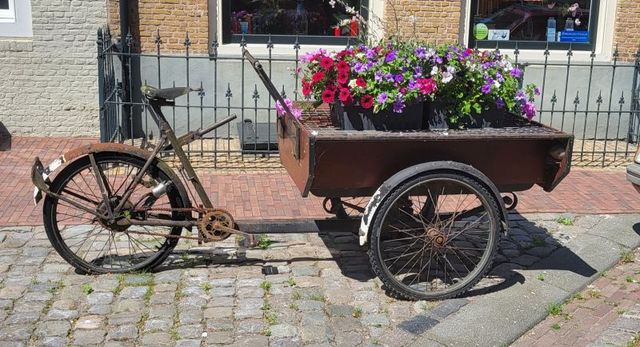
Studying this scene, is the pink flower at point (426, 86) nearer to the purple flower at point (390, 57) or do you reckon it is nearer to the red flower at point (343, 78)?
the purple flower at point (390, 57)

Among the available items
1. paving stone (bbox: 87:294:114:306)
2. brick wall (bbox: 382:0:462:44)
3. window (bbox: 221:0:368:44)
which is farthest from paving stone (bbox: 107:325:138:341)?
brick wall (bbox: 382:0:462:44)

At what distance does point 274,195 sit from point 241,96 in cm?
236

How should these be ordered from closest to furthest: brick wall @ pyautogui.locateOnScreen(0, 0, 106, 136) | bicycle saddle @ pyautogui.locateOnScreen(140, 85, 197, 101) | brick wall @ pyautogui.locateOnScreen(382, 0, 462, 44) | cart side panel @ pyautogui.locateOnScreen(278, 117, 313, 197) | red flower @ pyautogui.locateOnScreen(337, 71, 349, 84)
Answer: cart side panel @ pyautogui.locateOnScreen(278, 117, 313, 197), red flower @ pyautogui.locateOnScreen(337, 71, 349, 84), bicycle saddle @ pyautogui.locateOnScreen(140, 85, 197, 101), brick wall @ pyautogui.locateOnScreen(0, 0, 106, 136), brick wall @ pyautogui.locateOnScreen(382, 0, 462, 44)

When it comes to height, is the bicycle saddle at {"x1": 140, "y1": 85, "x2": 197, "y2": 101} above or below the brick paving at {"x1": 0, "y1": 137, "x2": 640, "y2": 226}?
above

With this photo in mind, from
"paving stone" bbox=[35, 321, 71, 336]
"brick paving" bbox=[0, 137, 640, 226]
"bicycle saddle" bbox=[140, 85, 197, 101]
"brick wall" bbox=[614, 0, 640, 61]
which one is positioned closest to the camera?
"paving stone" bbox=[35, 321, 71, 336]

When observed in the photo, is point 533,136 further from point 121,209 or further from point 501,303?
point 121,209

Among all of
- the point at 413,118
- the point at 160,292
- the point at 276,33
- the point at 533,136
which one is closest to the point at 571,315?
the point at 533,136

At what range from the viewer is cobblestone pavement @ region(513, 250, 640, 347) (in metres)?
4.36

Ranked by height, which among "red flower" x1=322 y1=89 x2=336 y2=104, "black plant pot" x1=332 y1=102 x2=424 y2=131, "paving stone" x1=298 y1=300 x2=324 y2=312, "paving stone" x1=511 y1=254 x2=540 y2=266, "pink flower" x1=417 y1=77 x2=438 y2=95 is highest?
"pink flower" x1=417 y1=77 x2=438 y2=95

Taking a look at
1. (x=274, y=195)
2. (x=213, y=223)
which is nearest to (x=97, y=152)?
(x=213, y=223)

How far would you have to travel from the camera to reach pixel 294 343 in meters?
4.18

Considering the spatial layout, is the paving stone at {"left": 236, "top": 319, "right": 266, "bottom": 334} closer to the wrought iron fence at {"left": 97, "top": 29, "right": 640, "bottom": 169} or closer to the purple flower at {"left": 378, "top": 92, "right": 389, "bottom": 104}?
the purple flower at {"left": 378, "top": 92, "right": 389, "bottom": 104}

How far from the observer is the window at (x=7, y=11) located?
9.10 m

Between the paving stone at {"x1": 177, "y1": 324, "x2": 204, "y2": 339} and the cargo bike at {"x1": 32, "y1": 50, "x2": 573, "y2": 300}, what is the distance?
2.31 ft
